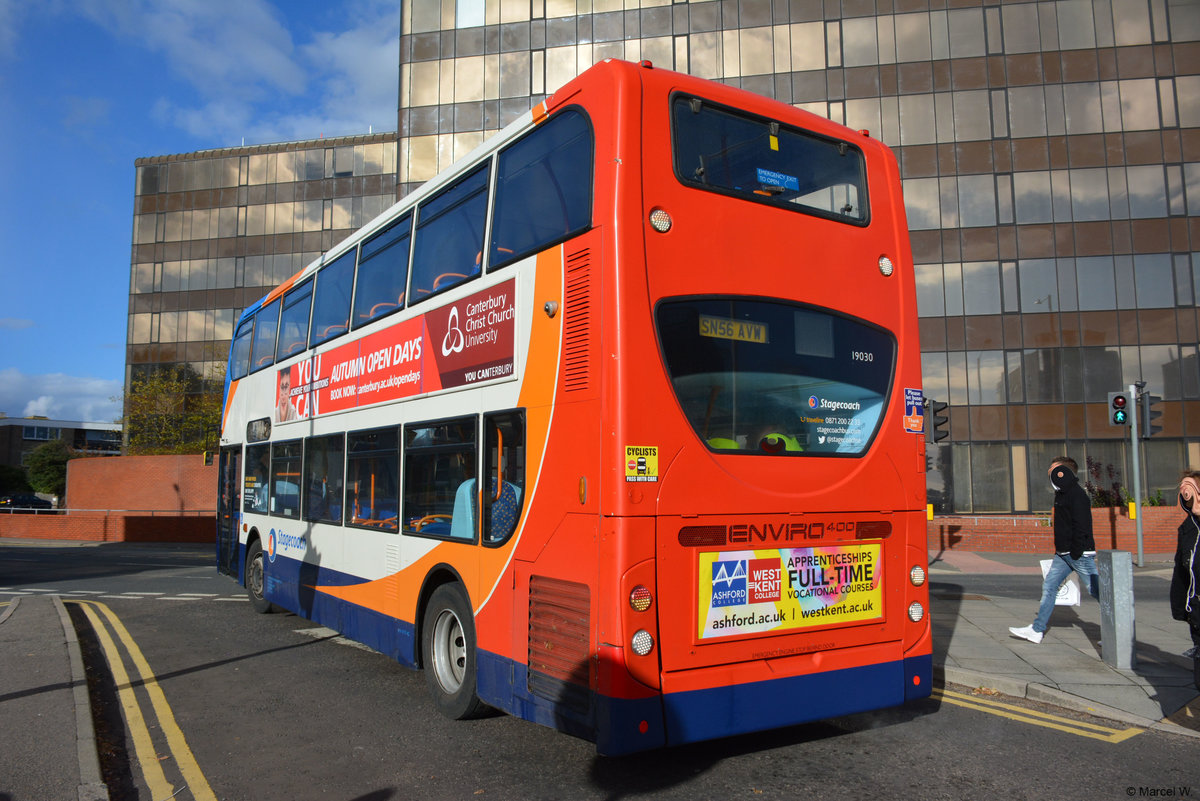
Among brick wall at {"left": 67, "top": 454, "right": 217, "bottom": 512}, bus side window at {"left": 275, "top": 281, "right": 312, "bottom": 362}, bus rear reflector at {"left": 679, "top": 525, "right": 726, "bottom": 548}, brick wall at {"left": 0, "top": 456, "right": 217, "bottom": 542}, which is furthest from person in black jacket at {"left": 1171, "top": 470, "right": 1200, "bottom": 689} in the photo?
brick wall at {"left": 67, "top": 454, "right": 217, "bottom": 512}

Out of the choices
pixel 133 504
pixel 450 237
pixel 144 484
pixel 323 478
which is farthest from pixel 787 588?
pixel 133 504

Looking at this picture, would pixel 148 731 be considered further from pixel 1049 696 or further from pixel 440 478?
pixel 1049 696

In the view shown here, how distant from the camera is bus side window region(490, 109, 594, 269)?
17.4ft

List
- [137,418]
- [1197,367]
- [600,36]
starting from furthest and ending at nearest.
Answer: [137,418]
[600,36]
[1197,367]

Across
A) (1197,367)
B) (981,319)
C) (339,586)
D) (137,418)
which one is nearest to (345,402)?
(339,586)

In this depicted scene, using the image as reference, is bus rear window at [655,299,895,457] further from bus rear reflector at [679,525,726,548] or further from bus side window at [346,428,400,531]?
bus side window at [346,428,400,531]

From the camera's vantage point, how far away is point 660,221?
506cm

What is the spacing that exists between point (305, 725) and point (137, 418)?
45146 mm

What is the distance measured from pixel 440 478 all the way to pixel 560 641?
2.11m

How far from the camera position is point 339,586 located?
8.75 meters

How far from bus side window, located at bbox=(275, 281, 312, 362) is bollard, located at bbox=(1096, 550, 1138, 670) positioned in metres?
8.74

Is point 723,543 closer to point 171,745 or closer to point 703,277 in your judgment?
point 703,277

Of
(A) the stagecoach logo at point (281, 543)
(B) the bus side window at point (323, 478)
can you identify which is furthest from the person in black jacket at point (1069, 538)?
(A) the stagecoach logo at point (281, 543)

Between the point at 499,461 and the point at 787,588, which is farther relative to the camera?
the point at 499,461
